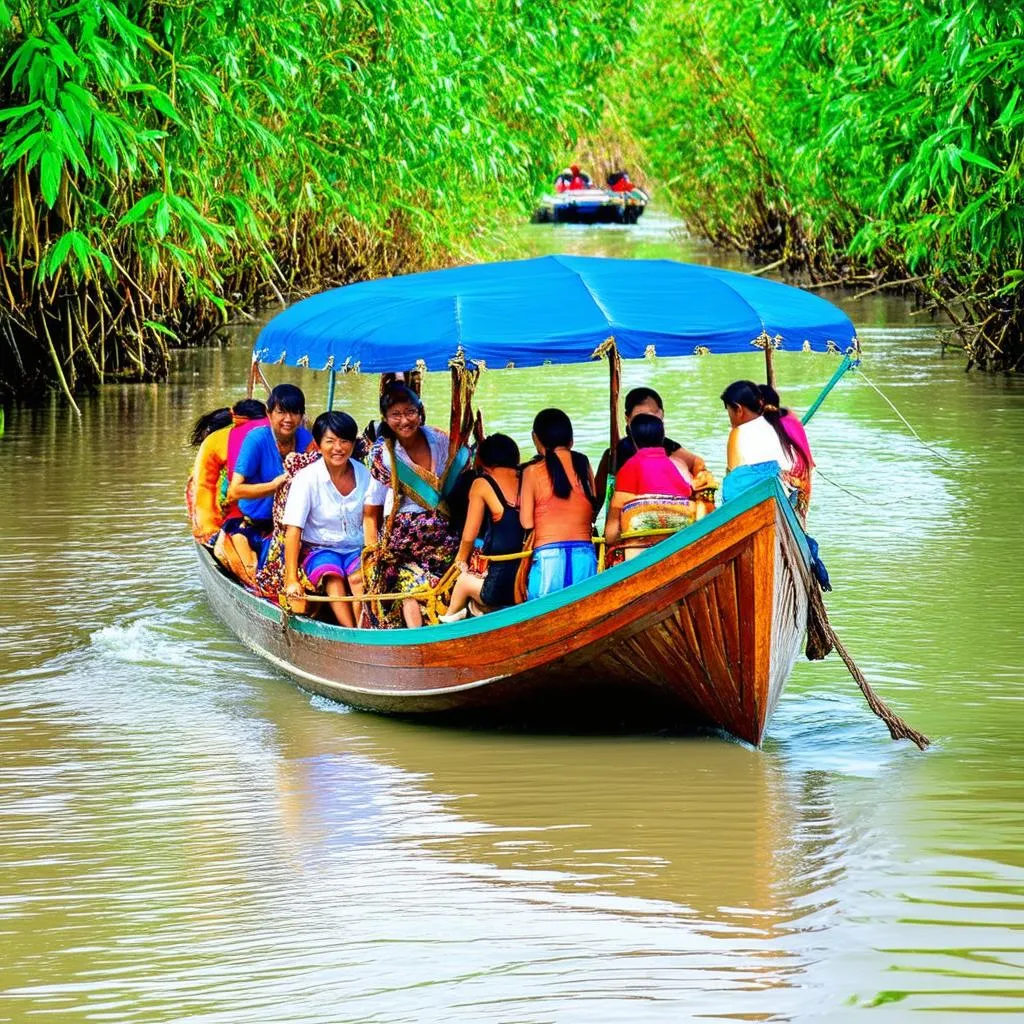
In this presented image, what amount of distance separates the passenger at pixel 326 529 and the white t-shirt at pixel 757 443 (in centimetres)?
161

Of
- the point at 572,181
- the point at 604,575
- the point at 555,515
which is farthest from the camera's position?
the point at 572,181

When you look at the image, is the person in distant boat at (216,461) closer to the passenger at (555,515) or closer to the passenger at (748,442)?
the passenger at (555,515)

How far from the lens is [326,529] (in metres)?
8.14

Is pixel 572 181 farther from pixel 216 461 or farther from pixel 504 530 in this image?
pixel 504 530

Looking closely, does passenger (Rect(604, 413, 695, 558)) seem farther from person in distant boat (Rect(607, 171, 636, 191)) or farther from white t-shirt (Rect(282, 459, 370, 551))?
person in distant boat (Rect(607, 171, 636, 191))

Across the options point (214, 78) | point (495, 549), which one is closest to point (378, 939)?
point (495, 549)

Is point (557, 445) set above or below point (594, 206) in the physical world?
below

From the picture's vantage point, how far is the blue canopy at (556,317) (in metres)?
6.95

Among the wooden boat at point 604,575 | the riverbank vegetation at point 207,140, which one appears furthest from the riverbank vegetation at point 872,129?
the wooden boat at point 604,575

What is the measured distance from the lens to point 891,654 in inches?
340

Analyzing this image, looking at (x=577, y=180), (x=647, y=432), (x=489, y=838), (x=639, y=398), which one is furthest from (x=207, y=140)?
(x=577, y=180)

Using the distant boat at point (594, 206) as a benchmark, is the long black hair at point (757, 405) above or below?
below

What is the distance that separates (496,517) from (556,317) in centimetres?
83

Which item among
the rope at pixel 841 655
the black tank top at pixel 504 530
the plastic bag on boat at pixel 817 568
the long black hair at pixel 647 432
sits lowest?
the rope at pixel 841 655
